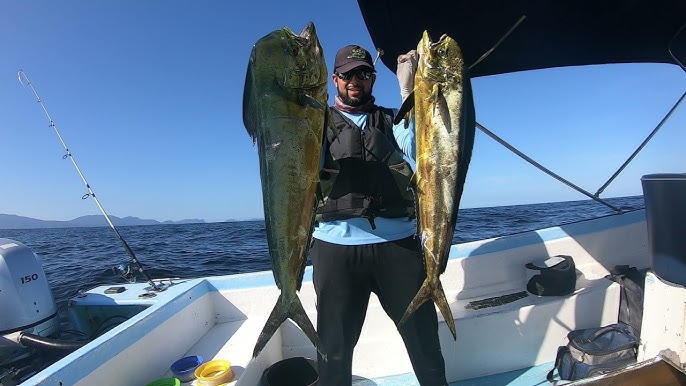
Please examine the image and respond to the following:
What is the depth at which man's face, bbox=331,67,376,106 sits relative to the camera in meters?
2.52

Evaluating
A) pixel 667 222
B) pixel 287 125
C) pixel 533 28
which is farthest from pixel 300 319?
pixel 533 28

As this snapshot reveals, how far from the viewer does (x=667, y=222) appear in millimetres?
2318

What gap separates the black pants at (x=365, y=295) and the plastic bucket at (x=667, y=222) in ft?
4.68

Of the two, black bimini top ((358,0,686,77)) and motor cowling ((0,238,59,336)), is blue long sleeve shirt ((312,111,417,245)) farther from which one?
motor cowling ((0,238,59,336))

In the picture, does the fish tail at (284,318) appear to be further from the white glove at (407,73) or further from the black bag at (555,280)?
the black bag at (555,280)

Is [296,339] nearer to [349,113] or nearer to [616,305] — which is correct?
[349,113]

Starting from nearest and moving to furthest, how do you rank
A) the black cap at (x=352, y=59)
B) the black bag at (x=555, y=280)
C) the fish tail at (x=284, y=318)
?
the fish tail at (x=284, y=318) → the black cap at (x=352, y=59) → the black bag at (x=555, y=280)

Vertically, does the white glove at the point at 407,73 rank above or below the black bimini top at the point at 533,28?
below

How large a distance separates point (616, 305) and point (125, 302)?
5.17 metres

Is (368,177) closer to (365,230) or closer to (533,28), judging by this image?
(365,230)

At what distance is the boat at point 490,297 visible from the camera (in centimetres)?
250

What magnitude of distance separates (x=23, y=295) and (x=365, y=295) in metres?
4.41

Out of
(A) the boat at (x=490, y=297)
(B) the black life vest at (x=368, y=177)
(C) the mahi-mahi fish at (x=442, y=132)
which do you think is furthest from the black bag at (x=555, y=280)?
(C) the mahi-mahi fish at (x=442, y=132)

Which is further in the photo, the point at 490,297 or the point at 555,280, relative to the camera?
the point at 490,297
